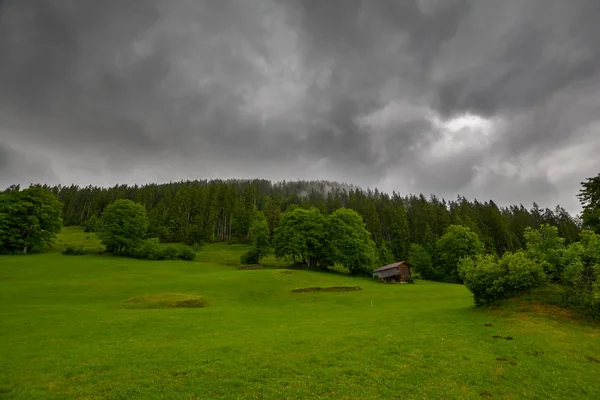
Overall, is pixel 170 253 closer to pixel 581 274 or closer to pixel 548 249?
pixel 548 249

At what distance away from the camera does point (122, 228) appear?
263 feet

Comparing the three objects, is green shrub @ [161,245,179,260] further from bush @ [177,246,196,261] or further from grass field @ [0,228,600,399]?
grass field @ [0,228,600,399]

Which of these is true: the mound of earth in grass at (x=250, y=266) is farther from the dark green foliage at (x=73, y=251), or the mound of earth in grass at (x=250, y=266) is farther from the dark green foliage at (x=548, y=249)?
the dark green foliage at (x=548, y=249)

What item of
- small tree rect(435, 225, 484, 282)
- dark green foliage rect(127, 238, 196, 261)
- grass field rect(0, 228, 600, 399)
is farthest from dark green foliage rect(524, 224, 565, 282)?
dark green foliage rect(127, 238, 196, 261)

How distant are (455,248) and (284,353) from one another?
8303 cm

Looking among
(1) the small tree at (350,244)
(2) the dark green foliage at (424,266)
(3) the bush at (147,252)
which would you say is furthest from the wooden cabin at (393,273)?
(3) the bush at (147,252)

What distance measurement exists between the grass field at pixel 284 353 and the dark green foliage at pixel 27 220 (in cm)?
4550

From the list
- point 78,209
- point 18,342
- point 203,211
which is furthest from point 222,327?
point 78,209

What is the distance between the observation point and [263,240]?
80.9 meters

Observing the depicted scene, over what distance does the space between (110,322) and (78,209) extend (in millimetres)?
178946

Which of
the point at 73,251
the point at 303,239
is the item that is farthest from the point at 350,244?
the point at 73,251

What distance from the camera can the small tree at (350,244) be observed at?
240 feet

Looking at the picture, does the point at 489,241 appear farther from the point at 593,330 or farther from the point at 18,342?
the point at 18,342

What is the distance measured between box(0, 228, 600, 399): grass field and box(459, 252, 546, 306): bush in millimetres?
2360
